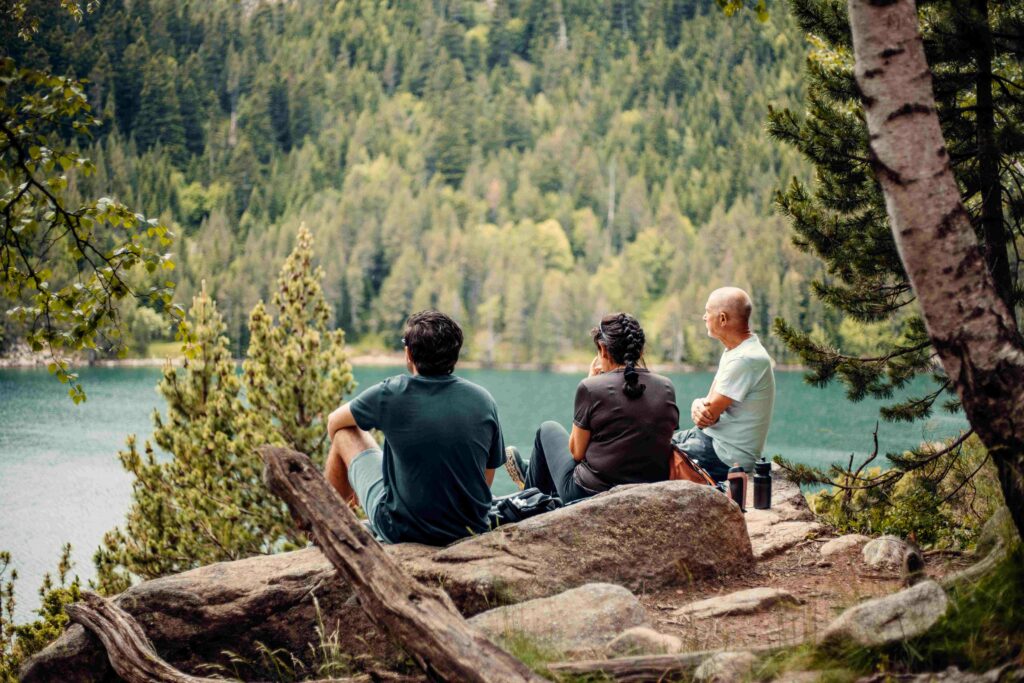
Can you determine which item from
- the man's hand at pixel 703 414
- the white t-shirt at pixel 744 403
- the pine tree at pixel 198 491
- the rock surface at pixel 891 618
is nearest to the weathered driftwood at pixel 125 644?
the rock surface at pixel 891 618

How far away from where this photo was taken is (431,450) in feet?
17.0

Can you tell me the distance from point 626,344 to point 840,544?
187cm

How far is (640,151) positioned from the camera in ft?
647

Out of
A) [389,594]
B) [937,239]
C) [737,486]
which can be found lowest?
[737,486]

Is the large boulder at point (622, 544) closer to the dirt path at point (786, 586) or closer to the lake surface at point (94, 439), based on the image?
the dirt path at point (786, 586)

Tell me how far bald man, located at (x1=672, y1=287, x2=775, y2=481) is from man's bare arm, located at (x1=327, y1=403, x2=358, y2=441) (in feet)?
7.43

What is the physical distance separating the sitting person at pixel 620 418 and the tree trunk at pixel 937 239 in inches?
93.9

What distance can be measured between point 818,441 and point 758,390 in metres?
43.7

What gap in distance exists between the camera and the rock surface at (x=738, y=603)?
4.61 m

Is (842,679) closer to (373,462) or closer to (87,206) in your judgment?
(373,462)

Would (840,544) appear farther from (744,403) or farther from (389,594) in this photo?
(389,594)

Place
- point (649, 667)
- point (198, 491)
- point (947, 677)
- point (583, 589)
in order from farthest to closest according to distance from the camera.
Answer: point (198, 491) < point (583, 589) < point (649, 667) < point (947, 677)

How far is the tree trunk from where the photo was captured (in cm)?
337

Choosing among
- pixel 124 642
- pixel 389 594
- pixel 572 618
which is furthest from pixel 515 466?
pixel 389 594
